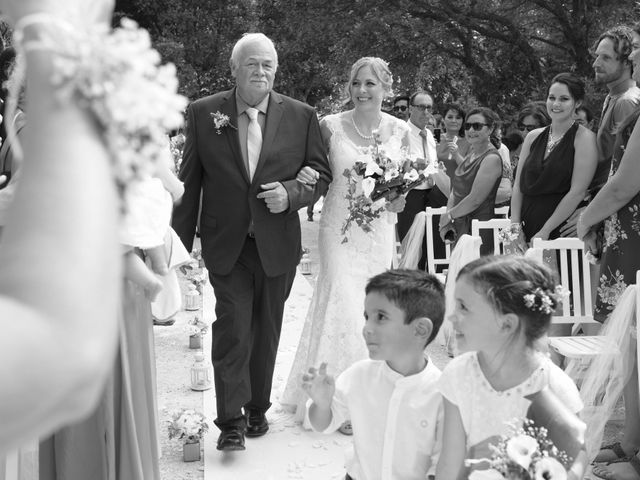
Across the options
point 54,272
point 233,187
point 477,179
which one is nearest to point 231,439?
point 233,187

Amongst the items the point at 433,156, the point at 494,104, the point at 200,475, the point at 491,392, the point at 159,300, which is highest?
the point at 494,104

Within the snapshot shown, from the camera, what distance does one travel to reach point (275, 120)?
4.88m

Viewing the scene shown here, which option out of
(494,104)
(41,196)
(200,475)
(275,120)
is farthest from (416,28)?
(41,196)

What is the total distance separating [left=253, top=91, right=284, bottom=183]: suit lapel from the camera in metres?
4.82

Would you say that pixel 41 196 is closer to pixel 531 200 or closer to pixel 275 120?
pixel 275 120

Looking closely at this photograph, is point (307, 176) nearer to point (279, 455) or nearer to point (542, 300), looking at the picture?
point (279, 455)

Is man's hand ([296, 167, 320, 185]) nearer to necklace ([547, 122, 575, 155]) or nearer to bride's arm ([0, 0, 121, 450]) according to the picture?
necklace ([547, 122, 575, 155])

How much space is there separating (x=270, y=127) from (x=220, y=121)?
0.94 ft

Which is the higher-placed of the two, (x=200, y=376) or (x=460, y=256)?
(x=460, y=256)

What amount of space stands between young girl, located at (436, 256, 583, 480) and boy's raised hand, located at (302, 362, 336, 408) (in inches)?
17.2

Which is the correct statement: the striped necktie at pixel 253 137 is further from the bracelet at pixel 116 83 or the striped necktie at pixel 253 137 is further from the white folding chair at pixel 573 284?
the bracelet at pixel 116 83

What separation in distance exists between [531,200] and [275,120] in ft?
7.24

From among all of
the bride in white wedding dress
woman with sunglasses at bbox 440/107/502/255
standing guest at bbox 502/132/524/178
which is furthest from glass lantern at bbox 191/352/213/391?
standing guest at bbox 502/132/524/178

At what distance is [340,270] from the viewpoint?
557 cm
